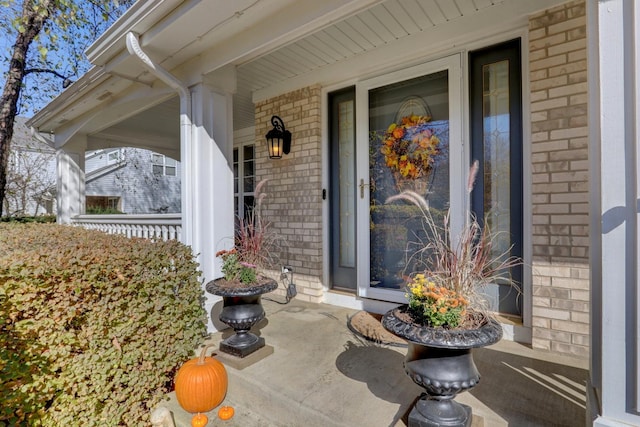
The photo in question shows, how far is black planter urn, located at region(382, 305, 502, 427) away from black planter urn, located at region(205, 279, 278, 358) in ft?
3.70

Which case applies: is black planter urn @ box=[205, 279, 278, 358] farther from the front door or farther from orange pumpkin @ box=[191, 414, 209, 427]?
the front door

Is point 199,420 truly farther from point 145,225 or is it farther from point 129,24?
point 129,24

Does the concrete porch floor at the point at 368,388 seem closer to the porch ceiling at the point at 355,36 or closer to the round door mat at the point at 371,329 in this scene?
the round door mat at the point at 371,329

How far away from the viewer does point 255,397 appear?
2.03 m

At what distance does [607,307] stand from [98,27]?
27.2ft

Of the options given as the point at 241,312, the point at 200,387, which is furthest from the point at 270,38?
the point at 200,387

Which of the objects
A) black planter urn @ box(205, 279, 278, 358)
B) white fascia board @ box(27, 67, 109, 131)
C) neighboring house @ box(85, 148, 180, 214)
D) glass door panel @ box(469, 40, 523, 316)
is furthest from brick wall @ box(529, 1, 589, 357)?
neighboring house @ box(85, 148, 180, 214)

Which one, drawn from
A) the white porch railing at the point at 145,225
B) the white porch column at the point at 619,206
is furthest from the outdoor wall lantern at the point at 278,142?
the white porch column at the point at 619,206

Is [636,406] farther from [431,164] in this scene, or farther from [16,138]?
[16,138]

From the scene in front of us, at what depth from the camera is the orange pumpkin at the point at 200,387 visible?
1.94 m

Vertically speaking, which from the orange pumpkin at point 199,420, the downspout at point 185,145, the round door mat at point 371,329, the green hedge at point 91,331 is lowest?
the orange pumpkin at point 199,420

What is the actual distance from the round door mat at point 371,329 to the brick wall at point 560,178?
3.45ft

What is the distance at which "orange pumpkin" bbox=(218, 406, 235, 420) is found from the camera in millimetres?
1950

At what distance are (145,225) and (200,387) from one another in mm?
2390
